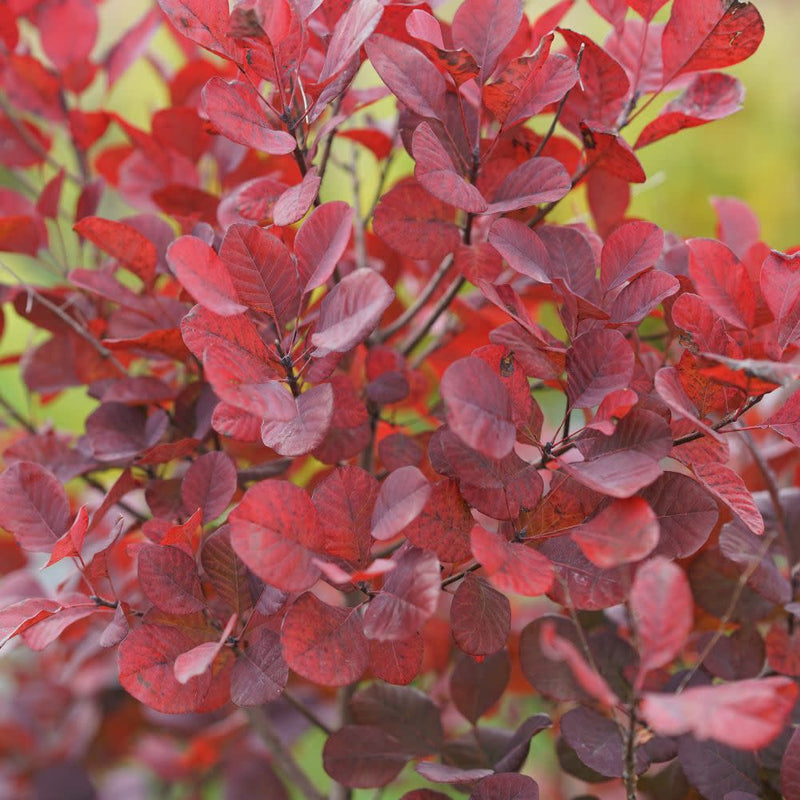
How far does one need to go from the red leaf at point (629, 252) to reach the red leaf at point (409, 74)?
0.46 ft

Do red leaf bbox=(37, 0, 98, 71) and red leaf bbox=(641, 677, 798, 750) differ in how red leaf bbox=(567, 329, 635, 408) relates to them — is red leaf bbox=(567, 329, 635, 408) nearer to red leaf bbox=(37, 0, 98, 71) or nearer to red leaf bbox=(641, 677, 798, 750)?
red leaf bbox=(641, 677, 798, 750)

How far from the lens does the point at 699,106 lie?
2.02 feet

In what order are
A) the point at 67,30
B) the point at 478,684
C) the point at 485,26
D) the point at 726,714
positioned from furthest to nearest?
the point at 67,30 → the point at 478,684 → the point at 485,26 → the point at 726,714

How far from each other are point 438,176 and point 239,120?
12 cm

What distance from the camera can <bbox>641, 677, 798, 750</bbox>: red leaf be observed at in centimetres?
33

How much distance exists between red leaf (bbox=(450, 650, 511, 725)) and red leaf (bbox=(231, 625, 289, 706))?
8.4 inches

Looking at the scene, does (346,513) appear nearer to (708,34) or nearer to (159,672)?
(159,672)

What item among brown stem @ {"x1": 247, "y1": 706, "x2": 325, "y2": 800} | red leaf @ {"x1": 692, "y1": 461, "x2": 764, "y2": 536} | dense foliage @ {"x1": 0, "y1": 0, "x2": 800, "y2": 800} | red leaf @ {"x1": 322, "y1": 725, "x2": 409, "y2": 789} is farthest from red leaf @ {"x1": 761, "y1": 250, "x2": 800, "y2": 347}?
brown stem @ {"x1": 247, "y1": 706, "x2": 325, "y2": 800}

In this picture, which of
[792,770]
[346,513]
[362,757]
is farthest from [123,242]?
Answer: [792,770]

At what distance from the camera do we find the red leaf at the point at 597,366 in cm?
48

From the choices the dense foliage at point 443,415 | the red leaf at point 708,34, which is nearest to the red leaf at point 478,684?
the dense foliage at point 443,415

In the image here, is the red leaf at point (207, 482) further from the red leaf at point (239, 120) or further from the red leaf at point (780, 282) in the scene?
the red leaf at point (780, 282)

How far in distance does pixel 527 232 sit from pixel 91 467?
41 centimetres

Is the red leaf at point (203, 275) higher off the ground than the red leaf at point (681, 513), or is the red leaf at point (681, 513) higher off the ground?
the red leaf at point (203, 275)
